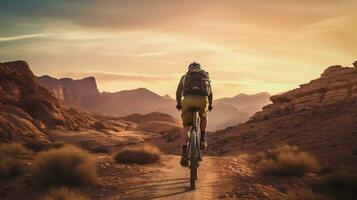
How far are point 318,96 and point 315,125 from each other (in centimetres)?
1949

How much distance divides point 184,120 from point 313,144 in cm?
2115

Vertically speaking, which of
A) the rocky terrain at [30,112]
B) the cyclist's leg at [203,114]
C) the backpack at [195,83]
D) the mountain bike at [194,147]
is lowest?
the mountain bike at [194,147]

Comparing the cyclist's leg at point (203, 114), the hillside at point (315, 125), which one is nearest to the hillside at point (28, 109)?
the hillside at point (315, 125)

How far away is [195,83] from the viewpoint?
852 centimetres

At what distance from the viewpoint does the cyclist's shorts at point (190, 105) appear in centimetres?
850

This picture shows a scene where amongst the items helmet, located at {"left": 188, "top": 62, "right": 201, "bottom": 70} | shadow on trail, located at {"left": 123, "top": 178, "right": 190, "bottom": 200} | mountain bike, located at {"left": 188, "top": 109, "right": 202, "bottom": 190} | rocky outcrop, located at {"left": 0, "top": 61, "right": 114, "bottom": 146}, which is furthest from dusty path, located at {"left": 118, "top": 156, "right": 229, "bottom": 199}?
rocky outcrop, located at {"left": 0, "top": 61, "right": 114, "bottom": 146}

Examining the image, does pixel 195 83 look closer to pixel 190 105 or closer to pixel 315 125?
pixel 190 105

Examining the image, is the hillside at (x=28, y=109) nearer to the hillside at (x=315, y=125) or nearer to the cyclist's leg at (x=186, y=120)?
the hillside at (x=315, y=125)

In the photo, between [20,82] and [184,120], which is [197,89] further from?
[20,82]

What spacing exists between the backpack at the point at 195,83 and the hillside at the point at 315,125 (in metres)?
13.3

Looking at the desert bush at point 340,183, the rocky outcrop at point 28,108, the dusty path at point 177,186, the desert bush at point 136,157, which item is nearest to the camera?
the dusty path at point 177,186

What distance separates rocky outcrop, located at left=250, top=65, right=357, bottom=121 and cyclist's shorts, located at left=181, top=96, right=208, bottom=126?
42050 millimetres

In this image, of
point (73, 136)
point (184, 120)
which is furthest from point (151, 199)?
point (73, 136)

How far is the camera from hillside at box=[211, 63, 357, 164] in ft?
82.9
